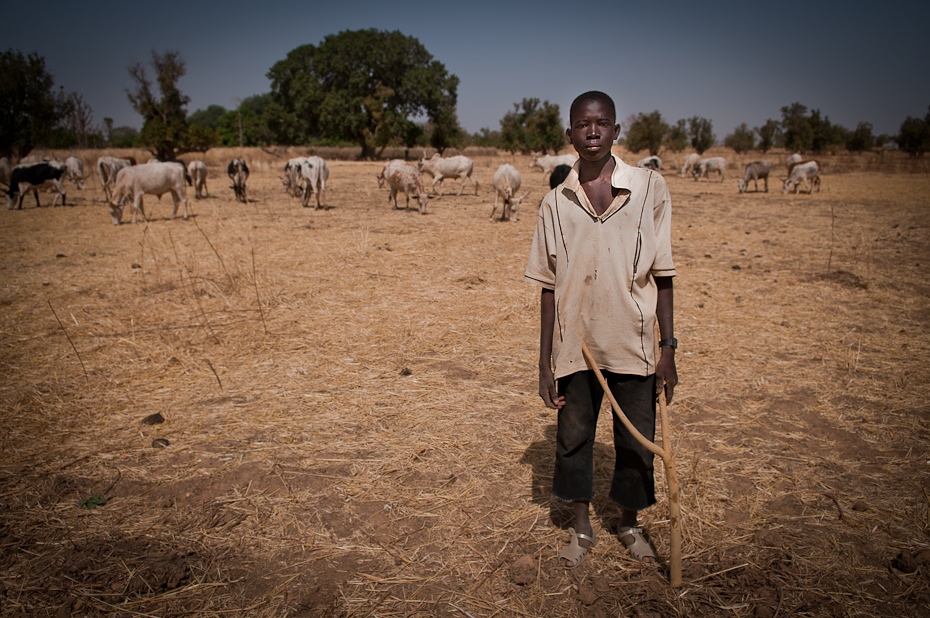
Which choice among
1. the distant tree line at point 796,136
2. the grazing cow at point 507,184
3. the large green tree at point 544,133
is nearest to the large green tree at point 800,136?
the distant tree line at point 796,136

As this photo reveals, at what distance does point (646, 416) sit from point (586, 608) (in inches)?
34.3

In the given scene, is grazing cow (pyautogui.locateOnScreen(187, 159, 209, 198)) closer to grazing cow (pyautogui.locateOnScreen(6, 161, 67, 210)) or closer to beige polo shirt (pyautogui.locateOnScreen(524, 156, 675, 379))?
grazing cow (pyautogui.locateOnScreen(6, 161, 67, 210))

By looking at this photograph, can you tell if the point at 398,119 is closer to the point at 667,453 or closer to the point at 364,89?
the point at 364,89

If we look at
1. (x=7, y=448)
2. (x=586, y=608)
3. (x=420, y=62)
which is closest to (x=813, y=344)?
(x=586, y=608)

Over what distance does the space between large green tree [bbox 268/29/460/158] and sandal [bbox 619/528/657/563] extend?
4513 cm

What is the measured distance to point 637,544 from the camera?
246 cm

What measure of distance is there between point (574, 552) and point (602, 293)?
1262 millimetres

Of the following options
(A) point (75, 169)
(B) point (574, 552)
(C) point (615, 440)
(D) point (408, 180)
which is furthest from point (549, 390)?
(A) point (75, 169)

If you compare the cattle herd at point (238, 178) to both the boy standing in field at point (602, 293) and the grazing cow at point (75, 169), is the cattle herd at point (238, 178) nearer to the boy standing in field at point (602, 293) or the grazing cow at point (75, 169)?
the grazing cow at point (75, 169)

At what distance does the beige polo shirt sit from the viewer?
2059 mm

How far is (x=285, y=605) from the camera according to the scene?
2240 millimetres

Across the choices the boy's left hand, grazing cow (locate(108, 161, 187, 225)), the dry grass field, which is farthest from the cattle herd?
the boy's left hand

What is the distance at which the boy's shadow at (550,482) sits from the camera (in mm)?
2781

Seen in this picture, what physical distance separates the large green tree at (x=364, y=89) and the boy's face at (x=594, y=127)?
44890mm
